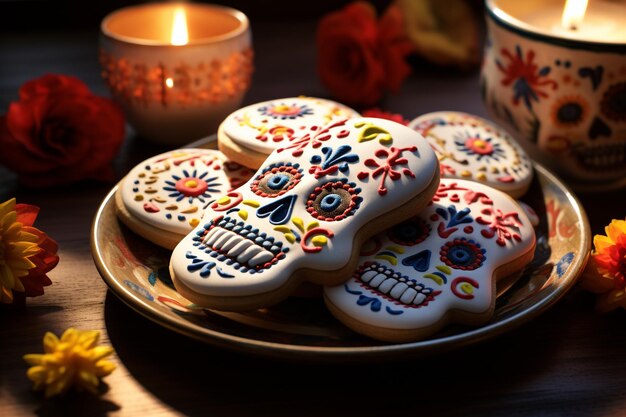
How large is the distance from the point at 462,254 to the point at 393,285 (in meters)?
0.06

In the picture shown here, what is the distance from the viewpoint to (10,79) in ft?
3.11

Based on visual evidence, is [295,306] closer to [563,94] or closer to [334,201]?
[334,201]

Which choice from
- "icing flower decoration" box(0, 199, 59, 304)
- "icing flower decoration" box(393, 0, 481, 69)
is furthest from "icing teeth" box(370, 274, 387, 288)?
"icing flower decoration" box(393, 0, 481, 69)

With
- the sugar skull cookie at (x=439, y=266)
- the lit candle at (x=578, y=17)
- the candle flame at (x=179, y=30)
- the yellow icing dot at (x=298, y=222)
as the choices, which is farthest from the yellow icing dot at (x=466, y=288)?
the candle flame at (x=179, y=30)

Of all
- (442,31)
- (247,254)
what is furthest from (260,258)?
(442,31)

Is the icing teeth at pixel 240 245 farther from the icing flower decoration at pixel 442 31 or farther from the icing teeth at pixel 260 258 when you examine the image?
the icing flower decoration at pixel 442 31

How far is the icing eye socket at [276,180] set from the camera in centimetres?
55

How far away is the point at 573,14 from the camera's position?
0.74 metres

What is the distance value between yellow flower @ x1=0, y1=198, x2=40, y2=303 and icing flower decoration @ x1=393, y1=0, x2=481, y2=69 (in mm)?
612

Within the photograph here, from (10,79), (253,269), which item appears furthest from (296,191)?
(10,79)

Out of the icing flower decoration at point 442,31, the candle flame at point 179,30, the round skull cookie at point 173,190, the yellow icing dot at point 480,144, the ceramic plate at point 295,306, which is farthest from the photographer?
the icing flower decoration at point 442,31

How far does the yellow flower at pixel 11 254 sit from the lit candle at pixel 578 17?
481 millimetres

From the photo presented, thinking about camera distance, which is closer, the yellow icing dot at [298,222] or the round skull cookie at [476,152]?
the yellow icing dot at [298,222]

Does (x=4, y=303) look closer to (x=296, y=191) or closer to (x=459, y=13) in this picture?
(x=296, y=191)
